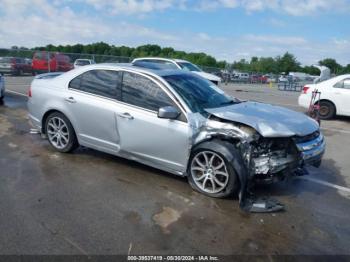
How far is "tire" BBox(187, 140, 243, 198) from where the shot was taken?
13.8 feet

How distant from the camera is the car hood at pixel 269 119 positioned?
421cm

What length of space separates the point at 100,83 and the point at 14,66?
21873mm

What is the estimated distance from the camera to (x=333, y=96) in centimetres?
1093

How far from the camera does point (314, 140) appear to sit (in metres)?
4.70

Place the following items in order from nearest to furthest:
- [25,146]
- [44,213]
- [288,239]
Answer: [288,239]
[44,213]
[25,146]

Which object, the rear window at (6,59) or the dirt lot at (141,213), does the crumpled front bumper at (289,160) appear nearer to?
the dirt lot at (141,213)

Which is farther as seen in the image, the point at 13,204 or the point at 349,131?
the point at 349,131

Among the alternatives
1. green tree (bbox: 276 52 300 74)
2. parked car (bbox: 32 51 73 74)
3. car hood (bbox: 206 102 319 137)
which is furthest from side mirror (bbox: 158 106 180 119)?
green tree (bbox: 276 52 300 74)

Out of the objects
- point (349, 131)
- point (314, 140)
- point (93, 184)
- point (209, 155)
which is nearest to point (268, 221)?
point (209, 155)

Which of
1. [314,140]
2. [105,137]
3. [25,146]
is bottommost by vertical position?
[25,146]

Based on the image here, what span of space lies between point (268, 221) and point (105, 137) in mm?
2598

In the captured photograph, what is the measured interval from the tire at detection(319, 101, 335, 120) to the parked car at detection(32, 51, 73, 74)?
1870 cm

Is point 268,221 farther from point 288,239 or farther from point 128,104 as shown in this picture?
point 128,104

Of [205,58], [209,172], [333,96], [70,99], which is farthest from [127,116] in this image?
[205,58]
